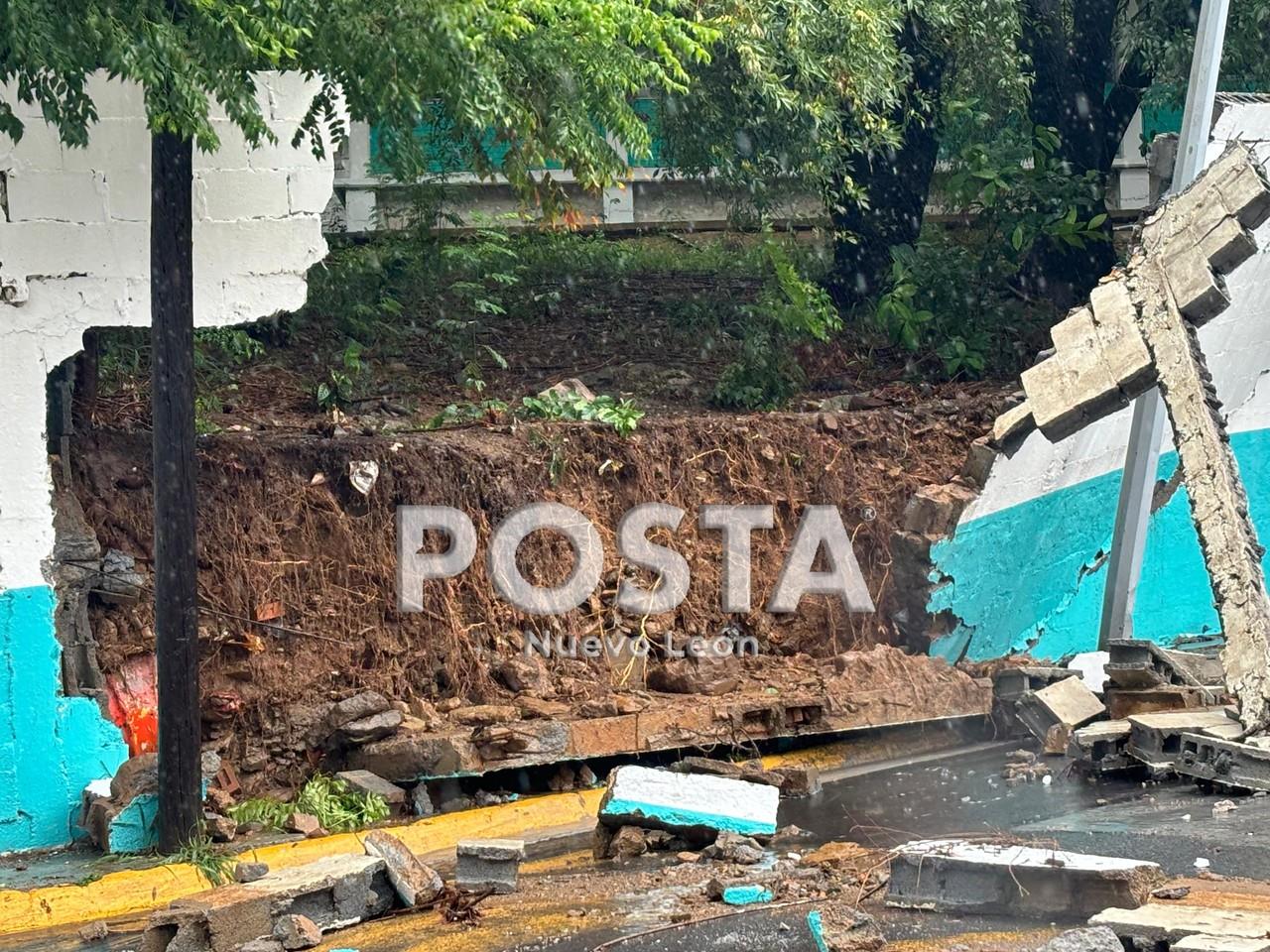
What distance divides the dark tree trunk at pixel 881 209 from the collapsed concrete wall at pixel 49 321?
23.4 ft

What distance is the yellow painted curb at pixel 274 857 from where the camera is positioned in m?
7.18

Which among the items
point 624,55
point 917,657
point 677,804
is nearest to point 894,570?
point 917,657

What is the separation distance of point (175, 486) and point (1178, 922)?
5099 millimetres

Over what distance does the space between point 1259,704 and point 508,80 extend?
202 inches

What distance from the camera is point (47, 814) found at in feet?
26.5

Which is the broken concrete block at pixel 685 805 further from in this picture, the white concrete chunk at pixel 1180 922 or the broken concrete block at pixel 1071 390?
the broken concrete block at pixel 1071 390

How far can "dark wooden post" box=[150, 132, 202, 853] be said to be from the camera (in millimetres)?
7371

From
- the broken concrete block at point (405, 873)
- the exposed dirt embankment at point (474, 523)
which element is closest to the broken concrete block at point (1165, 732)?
the exposed dirt embankment at point (474, 523)

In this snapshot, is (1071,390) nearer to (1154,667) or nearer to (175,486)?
(1154,667)

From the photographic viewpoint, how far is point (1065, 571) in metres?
11.9

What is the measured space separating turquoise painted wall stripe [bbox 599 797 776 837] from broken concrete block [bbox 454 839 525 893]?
815mm

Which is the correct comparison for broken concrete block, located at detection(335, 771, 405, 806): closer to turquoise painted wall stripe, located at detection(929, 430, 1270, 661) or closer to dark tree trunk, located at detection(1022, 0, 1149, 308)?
turquoise painted wall stripe, located at detection(929, 430, 1270, 661)

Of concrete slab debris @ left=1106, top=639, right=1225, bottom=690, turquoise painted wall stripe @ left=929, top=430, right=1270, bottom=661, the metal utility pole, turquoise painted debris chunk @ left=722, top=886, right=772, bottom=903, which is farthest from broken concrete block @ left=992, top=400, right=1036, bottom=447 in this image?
turquoise painted debris chunk @ left=722, top=886, right=772, bottom=903

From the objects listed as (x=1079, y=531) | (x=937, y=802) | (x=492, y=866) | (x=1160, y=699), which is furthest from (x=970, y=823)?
(x=1079, y=531)
